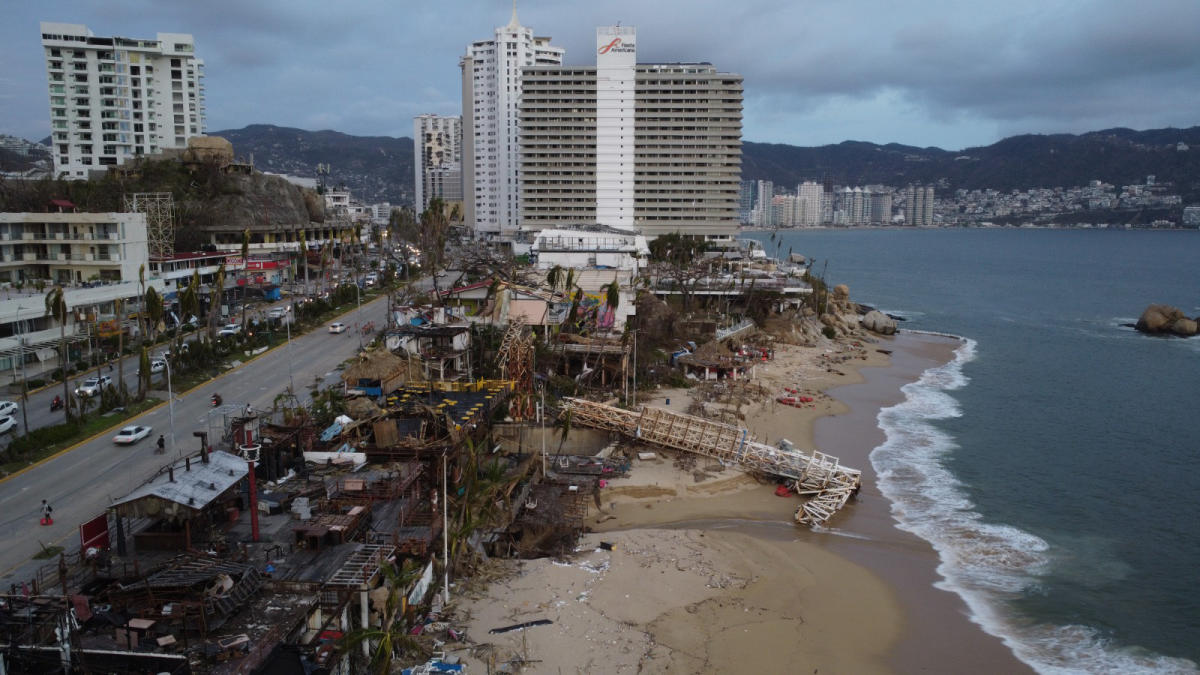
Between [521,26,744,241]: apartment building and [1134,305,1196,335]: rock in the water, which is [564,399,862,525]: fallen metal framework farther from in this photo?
[521,26,744,241]: apartment building

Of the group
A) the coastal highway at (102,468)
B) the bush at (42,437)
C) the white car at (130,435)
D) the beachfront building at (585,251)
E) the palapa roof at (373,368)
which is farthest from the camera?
the beachfront building at (585,251)

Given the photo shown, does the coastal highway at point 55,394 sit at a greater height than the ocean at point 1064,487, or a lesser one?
greater

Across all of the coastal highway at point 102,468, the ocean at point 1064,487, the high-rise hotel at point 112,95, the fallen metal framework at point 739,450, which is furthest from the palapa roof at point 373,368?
the high-rise hotel at point 112,95

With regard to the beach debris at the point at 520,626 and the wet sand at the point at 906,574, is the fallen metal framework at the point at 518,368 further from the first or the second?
the beach debris at the point at 520,626

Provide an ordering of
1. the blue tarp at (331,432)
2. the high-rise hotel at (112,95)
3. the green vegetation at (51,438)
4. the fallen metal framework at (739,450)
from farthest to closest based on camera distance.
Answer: the high-rise hotel at (112,95), the fallen metal framework at (739,450), the blue tarp at (331,432), the green vegetation at (51,438)

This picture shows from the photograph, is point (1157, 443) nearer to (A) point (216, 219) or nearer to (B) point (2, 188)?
(A) point (216, 219)

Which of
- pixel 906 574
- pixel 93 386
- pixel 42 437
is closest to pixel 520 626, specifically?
pixel 906 574
